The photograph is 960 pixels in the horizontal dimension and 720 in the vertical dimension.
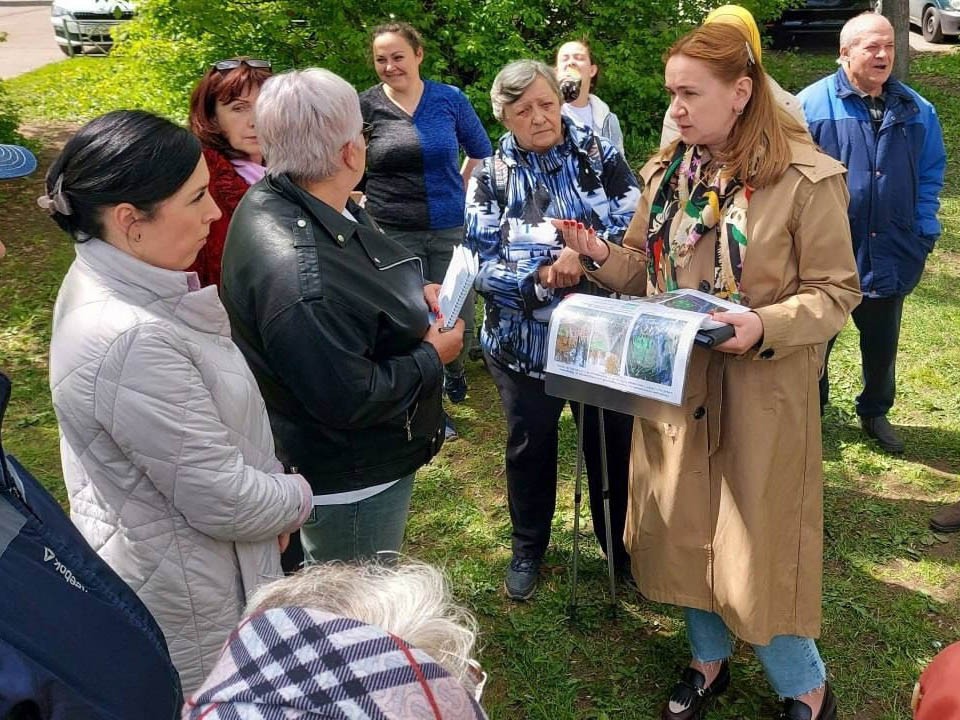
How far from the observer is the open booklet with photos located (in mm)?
2207

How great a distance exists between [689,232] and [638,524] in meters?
0.89

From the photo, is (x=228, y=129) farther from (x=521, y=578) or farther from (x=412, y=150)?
(x=521, y=578)

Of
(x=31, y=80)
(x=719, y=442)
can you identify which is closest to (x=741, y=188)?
(x=719, y=442)

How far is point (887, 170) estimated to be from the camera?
3.97 m

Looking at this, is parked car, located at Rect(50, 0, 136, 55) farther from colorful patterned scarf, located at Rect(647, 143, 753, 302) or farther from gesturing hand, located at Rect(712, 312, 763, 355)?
gesturing hand, located at Rect(712, 312, 763, 355)

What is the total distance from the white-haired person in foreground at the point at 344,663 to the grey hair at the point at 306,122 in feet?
4.10

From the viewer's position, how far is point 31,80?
12938 mm

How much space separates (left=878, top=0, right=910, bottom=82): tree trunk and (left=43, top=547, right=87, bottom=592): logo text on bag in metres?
8.91

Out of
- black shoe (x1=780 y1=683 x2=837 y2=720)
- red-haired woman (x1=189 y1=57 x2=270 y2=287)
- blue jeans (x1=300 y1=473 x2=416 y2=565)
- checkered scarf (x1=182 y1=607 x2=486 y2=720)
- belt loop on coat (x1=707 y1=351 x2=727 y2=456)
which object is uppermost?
red-haired woman (x1=189 y1=57 x2=270 y2=287)

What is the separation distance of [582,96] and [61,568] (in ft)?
14.3

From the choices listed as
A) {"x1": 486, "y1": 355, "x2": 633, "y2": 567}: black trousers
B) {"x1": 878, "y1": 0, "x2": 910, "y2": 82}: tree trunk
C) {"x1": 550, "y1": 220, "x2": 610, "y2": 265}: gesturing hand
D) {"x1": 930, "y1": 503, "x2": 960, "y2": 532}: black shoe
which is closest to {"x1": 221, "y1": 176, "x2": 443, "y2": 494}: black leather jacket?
{"x1": 550, "y1": 220, "x2": 610, "y2": 265}: gesturing hand

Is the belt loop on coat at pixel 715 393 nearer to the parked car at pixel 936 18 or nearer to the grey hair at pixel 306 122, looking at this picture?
the grey hair at pixel 306 122

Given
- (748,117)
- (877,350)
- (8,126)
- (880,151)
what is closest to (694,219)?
(748,117)

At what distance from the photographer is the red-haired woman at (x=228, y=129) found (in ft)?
9.86
